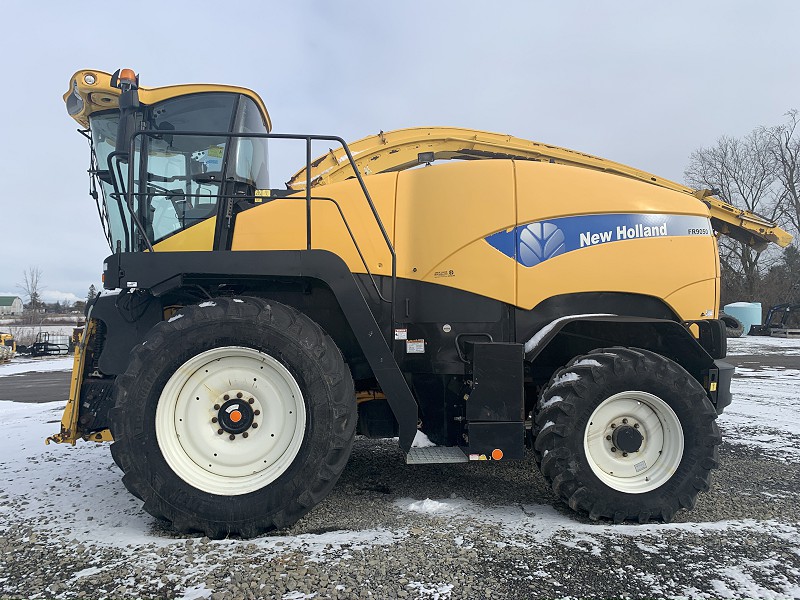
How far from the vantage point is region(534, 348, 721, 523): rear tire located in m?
3.17

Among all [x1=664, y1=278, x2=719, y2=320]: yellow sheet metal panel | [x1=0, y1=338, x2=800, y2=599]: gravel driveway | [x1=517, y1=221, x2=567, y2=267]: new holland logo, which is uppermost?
[x1=517, y1=221, x2=567, y2=267]: new holland logo

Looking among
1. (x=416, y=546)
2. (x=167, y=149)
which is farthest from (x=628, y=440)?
(x=167, y=149)

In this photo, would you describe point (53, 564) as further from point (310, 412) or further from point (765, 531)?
point (765, 531)

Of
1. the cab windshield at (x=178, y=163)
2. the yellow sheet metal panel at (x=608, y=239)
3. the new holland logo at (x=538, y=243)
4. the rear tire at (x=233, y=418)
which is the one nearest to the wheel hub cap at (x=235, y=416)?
the rear tire at (x=233, y=418)

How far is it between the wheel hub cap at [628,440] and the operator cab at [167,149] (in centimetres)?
306

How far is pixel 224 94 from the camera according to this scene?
3.79 m

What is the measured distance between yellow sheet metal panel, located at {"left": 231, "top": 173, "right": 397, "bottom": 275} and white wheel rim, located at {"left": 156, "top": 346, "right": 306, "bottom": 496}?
91 cm

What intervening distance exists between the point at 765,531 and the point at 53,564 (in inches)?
164

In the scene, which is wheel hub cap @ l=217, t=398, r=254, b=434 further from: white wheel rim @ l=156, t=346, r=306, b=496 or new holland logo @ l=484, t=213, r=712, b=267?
new holland logo @ l=484, t=213, r=712, b=267

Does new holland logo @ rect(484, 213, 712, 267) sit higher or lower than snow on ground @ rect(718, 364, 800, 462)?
higher

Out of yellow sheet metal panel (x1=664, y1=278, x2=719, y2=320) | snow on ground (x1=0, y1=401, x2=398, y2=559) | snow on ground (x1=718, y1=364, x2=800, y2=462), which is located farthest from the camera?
snow on ground (x1=718, y1=364, x2=800, y2=462)

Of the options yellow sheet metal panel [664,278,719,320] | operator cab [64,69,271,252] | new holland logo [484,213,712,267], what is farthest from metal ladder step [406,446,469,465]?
operator cab [64,69,271,252]

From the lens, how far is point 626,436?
3273mm

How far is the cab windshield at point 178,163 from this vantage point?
360 centimetres
